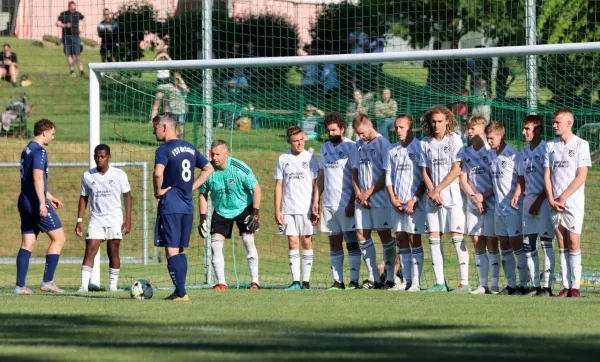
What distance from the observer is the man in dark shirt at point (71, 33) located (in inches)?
853

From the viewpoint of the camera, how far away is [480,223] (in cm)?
1434

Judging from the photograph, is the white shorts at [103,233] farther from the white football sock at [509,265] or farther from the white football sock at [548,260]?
the white football sock at [548,260]

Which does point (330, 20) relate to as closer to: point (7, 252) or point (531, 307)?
point (7, 252)

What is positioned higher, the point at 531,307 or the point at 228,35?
the point at 228,35

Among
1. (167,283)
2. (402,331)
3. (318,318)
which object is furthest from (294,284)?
(402,331)

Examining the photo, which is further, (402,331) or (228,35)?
(228,35)

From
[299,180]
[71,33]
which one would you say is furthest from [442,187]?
[71,33]

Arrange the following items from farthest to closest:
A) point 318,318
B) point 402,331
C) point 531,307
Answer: point 531,307
point 318,318
point 402,331

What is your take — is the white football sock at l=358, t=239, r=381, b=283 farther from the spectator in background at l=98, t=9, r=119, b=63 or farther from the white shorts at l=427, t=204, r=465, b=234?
the spectator in background at l=98, t=9, r=119, b=63

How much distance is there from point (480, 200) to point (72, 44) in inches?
485

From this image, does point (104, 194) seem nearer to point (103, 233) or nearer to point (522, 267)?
point (103, 233)

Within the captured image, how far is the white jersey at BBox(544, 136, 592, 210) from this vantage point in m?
13.4

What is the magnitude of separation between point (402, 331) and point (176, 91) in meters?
9.78

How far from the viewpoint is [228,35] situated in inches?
789
